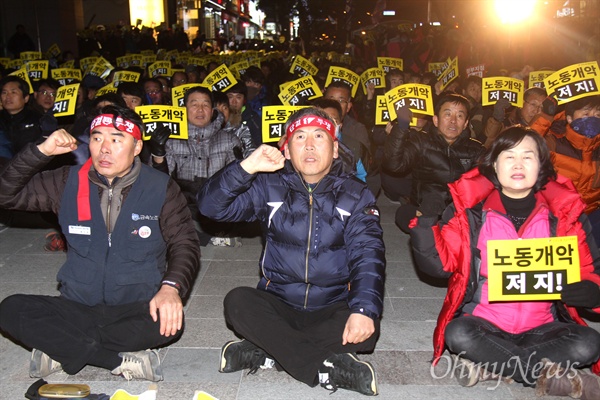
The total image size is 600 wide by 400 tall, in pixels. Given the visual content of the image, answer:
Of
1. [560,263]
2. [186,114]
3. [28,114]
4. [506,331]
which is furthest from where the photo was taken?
[28,114]

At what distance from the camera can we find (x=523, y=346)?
3.75m

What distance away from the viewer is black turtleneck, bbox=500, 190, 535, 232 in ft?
12.5

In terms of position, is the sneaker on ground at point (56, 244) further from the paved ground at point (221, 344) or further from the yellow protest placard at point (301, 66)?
the yellow protest placard at point (301, 66)

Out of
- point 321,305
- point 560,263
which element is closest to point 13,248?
point 321,305

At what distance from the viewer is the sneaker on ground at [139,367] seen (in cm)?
390

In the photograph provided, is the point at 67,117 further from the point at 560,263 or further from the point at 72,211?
the point at 560,263

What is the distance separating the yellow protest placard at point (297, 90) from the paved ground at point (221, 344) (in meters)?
2.26

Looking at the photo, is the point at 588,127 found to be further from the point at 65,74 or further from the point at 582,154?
the point at 65,74

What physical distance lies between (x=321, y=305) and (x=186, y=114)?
315 cm

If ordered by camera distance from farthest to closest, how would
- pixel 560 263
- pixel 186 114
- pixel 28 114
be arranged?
pixel 28 114 → pixel 186 114 → pixel 560 263

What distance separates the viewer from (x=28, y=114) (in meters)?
7.28

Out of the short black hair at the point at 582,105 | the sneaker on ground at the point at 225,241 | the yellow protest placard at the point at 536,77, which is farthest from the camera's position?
the yellow protest placard at the point at 536,77

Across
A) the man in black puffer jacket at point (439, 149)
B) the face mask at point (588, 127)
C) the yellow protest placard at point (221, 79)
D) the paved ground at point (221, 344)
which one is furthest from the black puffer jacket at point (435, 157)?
the yellow protest placard at point (221, 79)

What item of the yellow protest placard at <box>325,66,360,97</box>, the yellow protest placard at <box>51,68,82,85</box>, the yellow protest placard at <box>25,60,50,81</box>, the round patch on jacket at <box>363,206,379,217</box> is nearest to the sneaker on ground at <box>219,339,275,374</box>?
the round patch on jacket at <box>363,206,379,217</box>
